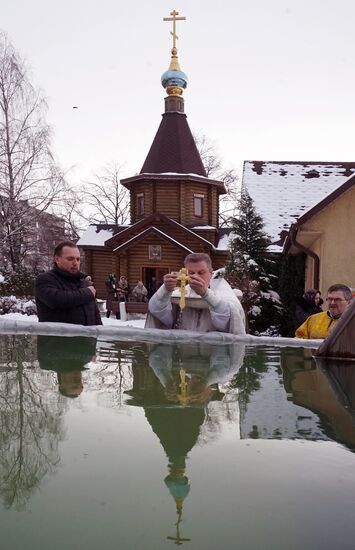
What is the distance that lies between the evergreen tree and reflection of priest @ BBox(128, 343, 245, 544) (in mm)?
10178

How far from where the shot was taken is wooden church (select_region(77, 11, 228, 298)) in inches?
930

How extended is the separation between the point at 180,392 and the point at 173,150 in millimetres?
24384

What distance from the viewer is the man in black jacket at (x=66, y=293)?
11.3 feet

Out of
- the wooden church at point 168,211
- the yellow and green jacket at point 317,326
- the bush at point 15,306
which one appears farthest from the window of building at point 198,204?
the yellow and green jacket at point 317,326

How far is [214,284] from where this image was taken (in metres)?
3.10

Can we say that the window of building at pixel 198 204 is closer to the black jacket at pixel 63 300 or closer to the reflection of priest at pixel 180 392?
the black jacket at pixel 63 300

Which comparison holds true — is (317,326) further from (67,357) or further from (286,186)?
(286,186)

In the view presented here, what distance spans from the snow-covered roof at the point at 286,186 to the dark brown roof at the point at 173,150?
7632mm

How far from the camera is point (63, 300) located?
3467 mm

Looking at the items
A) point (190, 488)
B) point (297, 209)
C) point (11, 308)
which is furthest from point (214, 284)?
point (11, 308)

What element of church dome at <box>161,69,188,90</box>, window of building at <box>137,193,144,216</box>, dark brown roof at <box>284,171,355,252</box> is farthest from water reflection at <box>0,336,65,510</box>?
church dome at <box>161,69,188,90</box>

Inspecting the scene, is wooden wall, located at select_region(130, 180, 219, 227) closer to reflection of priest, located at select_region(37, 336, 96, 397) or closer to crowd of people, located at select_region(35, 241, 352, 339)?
crowd of people, located at select_region(35, 241, 352, 339)

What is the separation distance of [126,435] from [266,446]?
0.34 m

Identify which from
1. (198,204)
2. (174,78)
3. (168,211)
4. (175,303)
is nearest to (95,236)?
(168,211)
